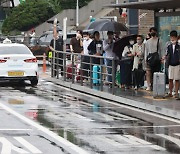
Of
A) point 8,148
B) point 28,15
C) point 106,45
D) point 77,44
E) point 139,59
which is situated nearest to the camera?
point 8,148

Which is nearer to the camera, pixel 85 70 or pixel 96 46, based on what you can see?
pixel 85 70

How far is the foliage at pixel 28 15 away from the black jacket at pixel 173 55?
145 ft

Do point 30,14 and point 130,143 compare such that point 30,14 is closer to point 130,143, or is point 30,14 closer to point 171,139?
point 171,139

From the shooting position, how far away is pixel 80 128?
12641 millimetres

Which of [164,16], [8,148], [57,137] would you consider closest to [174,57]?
[164,16]

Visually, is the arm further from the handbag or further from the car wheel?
the car wheel

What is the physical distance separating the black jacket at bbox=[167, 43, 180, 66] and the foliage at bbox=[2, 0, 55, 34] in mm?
44053

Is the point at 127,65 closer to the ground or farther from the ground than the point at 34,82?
farther from the ground

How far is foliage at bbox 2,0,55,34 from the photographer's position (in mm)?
60281

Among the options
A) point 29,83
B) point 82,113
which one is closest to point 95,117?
point 82,113

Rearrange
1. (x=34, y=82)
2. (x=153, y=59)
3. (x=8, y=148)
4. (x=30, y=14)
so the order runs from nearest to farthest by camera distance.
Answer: (x=8, y=148), (x=153, y=59), (x=34, y=82), (x=30, y=14)

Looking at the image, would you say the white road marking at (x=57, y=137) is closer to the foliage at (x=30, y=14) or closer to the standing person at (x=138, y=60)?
the standing person at (x=138, y=60)

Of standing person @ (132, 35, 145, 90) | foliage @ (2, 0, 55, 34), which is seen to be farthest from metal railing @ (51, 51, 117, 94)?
foliage @ (2, 0, 55, 34)

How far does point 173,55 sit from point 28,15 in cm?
4479
